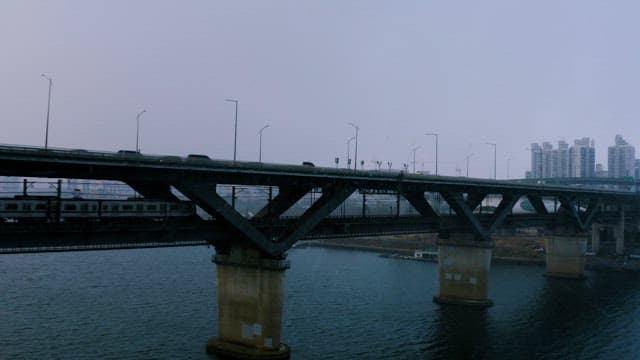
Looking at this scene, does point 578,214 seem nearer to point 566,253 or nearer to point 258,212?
point 566,253

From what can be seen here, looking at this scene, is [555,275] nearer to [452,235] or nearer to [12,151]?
[452,235]

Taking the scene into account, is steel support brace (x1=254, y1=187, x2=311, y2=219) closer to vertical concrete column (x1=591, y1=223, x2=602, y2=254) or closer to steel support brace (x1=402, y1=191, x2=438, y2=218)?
steel support brace (x1=402, y1=191, x2=438, y2=218)

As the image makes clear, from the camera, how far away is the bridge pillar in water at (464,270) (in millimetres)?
77500

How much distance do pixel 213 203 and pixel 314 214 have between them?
1076cm

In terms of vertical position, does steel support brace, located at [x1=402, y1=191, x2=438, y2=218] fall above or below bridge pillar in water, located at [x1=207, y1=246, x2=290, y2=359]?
above

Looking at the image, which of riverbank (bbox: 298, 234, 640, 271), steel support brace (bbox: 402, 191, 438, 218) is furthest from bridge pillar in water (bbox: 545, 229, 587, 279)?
steel support brace (bbox: 402, 191, 438, 218)

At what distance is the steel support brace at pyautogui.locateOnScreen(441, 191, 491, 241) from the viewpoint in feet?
245

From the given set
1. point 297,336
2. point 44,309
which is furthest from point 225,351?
point 44,309

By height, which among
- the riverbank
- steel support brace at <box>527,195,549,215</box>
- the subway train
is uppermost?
steel support brace at <box>527,195,549,215</box>

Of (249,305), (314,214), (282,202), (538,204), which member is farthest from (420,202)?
(538,204)

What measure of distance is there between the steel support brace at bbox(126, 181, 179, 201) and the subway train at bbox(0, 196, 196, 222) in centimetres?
116

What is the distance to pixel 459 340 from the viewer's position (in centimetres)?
6053

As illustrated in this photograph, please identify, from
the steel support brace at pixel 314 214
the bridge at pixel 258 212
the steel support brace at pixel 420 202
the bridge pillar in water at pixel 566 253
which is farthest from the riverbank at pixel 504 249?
the steel support brace at pixel 314 214

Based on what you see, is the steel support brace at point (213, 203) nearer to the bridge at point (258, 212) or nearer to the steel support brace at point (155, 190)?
the bridge at point (258, 212)
